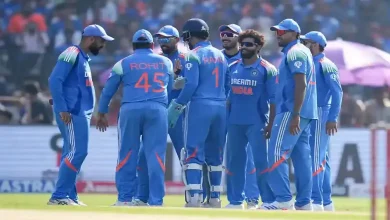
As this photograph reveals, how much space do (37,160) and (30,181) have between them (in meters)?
0.41

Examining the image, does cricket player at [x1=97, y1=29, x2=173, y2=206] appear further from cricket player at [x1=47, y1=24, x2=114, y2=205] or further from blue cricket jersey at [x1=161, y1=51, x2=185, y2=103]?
blue cricket jersey at [x1=161, y1=51, x2=185, y2=103]

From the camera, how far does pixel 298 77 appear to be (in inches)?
567

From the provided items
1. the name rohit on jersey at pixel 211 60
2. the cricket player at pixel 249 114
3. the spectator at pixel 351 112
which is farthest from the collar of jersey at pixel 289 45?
the spectator at pixel 351 112

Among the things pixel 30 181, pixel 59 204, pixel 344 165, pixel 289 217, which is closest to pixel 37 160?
pixel 30 181

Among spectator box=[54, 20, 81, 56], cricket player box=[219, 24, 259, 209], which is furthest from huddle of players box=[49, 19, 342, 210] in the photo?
spectator box=[54, 20, 81, 56]

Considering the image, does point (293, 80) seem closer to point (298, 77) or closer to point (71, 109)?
point (298, 77)

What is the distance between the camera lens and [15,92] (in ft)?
84.1

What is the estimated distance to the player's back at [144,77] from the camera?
15.1 metres

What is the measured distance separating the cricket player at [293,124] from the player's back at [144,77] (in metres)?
1.48

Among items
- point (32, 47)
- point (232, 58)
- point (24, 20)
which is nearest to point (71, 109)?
point (232, 58)

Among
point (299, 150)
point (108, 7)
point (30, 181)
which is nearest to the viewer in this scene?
point (299, 150)

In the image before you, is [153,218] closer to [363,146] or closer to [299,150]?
[299,150]

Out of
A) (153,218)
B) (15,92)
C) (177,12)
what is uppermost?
(177,12)

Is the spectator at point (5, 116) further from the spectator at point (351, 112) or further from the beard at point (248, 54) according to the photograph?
the beard at point (248, 54)
